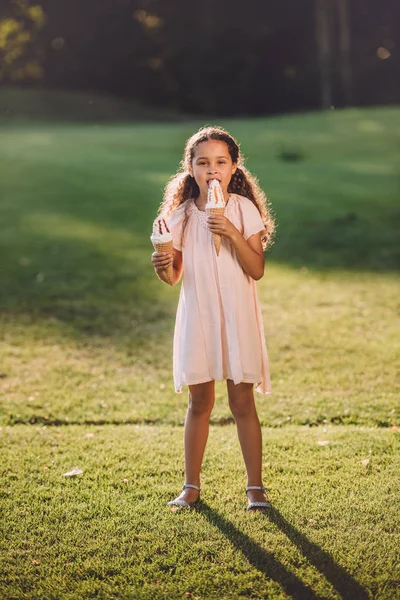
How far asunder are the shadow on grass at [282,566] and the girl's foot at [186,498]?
97 mm

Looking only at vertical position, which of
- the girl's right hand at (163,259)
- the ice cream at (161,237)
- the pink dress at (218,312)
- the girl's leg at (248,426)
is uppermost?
the ice cream at (161,237)

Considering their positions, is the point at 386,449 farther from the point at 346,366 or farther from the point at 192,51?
the point at 192,51

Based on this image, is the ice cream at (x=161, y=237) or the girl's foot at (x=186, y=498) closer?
the ice cream at (x=161, y=237)

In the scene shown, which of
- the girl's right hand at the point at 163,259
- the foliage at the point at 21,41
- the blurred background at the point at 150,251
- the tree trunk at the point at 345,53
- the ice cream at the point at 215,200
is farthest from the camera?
the tree trunk at the point at 345,53

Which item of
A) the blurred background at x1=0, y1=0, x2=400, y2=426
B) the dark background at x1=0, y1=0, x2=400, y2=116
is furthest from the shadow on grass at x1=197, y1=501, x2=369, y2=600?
the dark background at x1=0, y1=0, x2=400, y2=116

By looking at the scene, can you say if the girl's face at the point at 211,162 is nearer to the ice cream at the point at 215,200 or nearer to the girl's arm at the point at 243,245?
the ice cream at the point at 215,200

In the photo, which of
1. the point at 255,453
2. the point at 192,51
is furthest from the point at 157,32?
the point at 255,453

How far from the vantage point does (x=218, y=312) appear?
4.02 m

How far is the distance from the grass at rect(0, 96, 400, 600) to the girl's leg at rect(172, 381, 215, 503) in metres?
0.18

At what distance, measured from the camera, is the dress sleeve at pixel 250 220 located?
408 centimetres

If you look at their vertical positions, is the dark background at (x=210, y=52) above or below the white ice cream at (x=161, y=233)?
above

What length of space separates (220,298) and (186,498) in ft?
3.55

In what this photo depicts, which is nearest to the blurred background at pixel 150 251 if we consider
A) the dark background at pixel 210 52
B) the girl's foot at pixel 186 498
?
the dark background at pixel 210 52

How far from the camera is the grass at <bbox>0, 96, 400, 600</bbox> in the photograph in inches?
143
